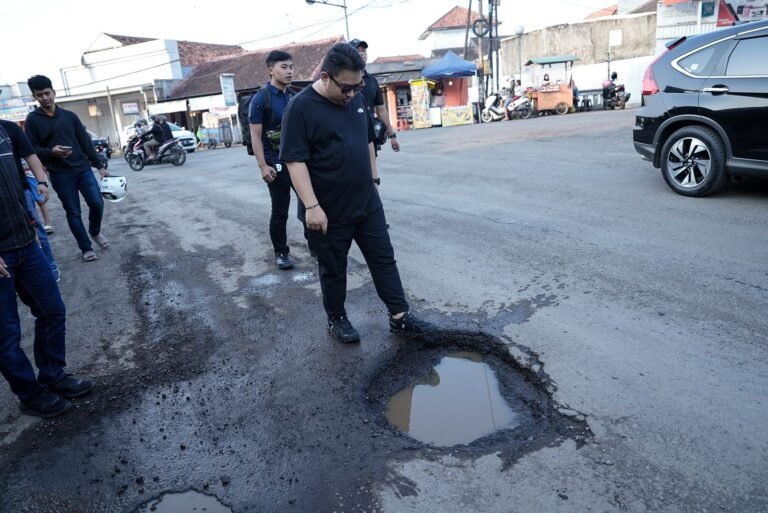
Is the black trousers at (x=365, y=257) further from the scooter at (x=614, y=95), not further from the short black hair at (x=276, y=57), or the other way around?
the scooter at (x=614, y=95)

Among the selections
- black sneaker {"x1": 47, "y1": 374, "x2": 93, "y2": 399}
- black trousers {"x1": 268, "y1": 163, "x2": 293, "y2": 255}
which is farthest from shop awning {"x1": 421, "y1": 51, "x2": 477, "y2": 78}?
black sneaker {"x1": 47, "y1": 374, "x2": 93, "y2": 399}

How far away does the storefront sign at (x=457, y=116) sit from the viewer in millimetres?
26016

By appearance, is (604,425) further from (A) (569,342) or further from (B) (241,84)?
(B) (241,84)

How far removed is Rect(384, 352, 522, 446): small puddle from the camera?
8.77ft

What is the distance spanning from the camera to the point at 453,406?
290 cm

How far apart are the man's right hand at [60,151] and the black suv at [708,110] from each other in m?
6.48

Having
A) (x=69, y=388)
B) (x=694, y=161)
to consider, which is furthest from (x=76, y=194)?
(x=694, y=161)

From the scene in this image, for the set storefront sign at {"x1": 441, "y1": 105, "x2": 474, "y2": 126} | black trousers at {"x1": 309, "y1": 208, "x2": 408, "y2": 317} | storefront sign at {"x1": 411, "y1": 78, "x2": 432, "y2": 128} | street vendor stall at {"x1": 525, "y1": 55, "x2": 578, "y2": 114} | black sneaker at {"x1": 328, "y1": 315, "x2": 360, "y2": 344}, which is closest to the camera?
black trousers at {"x1": 309, "y1": 208, "x2": 408, "y2": 317}

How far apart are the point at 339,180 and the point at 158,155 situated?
16.2 m

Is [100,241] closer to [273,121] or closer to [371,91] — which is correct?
[273,121]

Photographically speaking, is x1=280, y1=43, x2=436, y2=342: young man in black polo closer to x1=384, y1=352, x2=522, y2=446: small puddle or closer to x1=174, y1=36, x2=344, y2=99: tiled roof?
x1=384, y1=352, x2=522, y2=446: small puddle

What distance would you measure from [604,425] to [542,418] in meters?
0.28

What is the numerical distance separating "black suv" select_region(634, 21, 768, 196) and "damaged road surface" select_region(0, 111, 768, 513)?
0.48 meters

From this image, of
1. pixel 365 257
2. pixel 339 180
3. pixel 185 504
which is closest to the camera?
pixel 185 504
